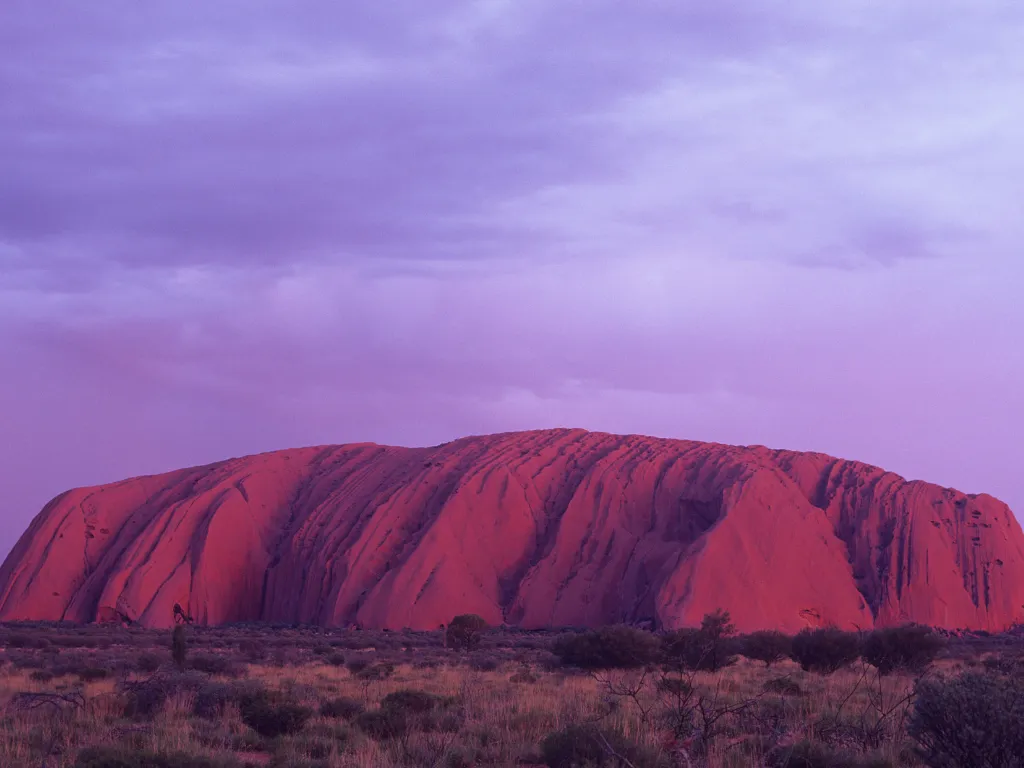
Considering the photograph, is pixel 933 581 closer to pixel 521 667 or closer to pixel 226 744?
pixel 521 667

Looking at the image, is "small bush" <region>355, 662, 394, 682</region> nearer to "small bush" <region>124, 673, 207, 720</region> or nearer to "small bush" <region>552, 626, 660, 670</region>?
"small bush" <region>552, 626, 660, 670</region>

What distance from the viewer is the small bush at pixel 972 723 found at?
24.5 ft

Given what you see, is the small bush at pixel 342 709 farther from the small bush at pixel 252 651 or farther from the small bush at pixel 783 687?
the small bush at pixel 252 651

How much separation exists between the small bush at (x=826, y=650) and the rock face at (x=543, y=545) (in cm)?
2231

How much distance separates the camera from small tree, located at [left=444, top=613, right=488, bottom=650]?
40438 mm

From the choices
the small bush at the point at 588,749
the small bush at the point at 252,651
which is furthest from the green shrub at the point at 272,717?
the small bush at the point at 252,651

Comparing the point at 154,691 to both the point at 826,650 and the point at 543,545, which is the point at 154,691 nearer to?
the point at 826,650

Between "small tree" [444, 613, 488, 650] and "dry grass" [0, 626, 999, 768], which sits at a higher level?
"dry grass" [0, 626, 999, 768]

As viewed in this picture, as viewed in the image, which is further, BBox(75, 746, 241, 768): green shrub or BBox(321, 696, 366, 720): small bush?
BBox(321, 696, 366, 720): small bush

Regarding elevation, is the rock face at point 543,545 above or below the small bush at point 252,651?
above

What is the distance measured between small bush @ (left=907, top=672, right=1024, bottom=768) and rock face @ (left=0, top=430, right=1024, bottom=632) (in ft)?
144

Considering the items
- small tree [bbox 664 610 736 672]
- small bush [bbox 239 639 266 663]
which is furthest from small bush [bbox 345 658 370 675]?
small tree [bbox 664 610 736 672]

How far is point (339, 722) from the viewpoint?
45.9ft

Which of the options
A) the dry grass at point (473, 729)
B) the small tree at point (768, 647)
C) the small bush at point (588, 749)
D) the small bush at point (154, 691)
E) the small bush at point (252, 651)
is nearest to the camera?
the small bush at point (588, 749)
